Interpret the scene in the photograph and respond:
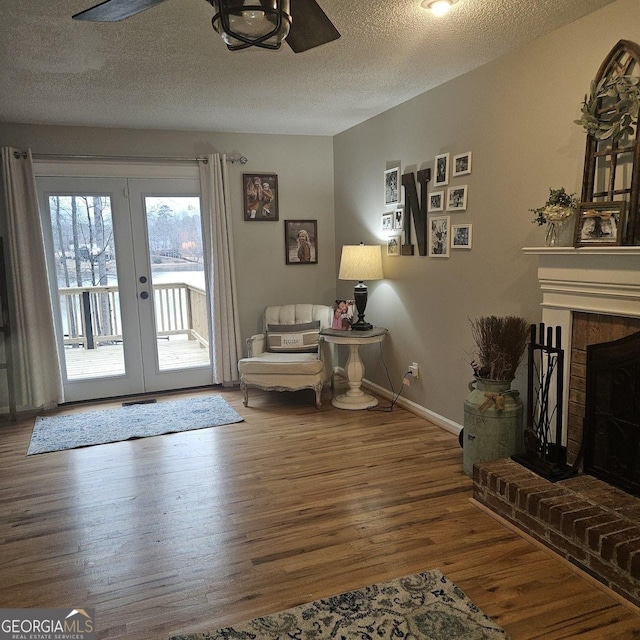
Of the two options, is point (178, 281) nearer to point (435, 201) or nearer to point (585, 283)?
point (435, 201)

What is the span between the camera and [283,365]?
4500 mm

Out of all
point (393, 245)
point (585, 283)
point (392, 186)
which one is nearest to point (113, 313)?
point (393, 245)

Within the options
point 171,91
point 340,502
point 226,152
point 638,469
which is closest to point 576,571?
point 638,469

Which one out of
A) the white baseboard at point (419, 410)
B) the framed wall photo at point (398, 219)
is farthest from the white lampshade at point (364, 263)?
the white baseboard at point (419, 410)

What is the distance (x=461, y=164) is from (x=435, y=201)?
1.18ft

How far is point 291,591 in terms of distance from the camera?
214 cm

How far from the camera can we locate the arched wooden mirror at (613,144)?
7.67 ft

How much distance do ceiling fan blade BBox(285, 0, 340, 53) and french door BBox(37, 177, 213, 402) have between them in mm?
3337

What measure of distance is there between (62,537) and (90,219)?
3.12 meters

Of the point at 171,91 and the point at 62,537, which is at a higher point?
the point at 171,91

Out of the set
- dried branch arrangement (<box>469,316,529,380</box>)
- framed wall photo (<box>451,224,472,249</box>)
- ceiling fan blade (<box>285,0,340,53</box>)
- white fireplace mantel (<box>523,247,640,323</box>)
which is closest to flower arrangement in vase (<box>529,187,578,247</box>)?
white fireplace mantel (<box>523,247,640,323</box>)

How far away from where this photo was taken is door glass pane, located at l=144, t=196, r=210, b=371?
5.08 m

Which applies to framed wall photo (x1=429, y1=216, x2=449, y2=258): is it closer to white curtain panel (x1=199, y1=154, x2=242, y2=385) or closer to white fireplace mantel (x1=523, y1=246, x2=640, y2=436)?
white fireplace mantel (x1=523, y1=246, x2=640, y2=436)

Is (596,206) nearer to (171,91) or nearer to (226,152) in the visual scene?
(171,91)
